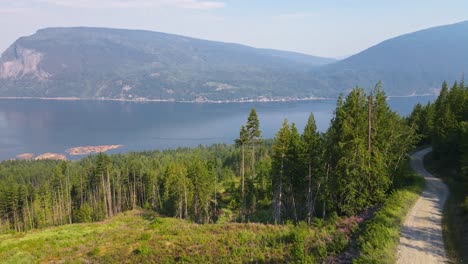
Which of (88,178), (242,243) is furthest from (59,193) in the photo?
(242,243)

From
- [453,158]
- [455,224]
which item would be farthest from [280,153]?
[453,158]

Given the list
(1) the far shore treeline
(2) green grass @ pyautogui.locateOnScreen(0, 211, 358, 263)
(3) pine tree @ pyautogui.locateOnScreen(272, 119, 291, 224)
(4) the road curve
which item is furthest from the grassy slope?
(3) pine tree @ pyautogui.locateOnScreen(272, 119, 291, 224)

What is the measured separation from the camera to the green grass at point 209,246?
20.8 metres

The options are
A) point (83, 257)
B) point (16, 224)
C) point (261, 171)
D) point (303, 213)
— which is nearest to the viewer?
point (83, 257)

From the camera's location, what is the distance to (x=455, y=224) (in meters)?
23.4

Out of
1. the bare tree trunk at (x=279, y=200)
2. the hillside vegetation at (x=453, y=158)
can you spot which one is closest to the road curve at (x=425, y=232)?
the hillside vegetation at (x=453, y=158)

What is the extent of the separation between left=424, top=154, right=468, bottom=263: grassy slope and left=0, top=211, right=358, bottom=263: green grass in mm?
5624

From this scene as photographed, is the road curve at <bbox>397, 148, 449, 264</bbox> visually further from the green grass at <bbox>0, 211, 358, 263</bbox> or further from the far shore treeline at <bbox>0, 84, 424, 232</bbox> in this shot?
the far shore treeline at <bbox>0, 84, 424, 232</bbox>

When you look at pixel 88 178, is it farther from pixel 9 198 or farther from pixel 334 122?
pixel 334 122

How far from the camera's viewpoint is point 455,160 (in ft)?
146

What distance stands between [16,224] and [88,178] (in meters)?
19.9

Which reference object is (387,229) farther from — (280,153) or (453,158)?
(453,158)

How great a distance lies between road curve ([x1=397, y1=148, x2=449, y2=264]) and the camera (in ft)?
60.6

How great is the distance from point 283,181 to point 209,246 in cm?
2054
